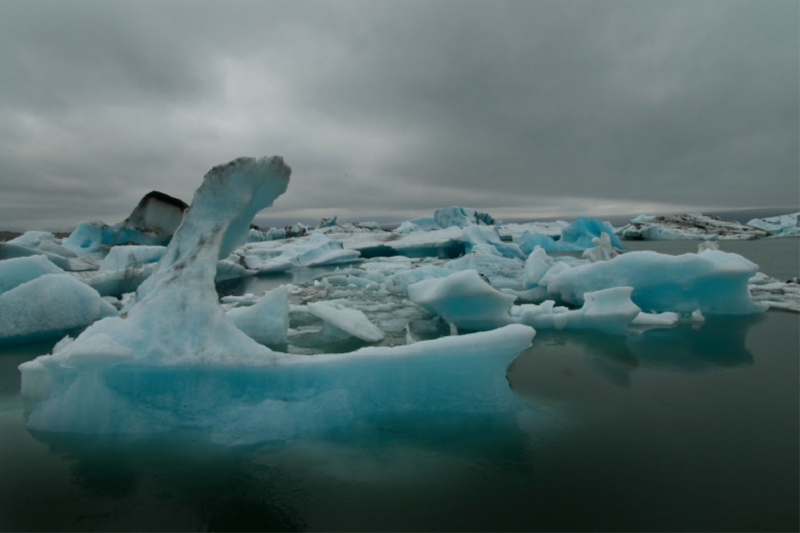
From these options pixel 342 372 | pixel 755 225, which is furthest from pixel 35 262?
pixel 755 225

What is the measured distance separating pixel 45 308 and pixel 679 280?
8.09 meters

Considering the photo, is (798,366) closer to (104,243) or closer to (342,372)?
(342,372)

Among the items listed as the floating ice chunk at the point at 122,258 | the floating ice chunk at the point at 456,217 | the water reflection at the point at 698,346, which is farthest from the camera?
the floating ice chunk at the point at 456,217

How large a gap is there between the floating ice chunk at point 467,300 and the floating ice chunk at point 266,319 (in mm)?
1719

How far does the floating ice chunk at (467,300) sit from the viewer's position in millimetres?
4477

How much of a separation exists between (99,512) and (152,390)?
2.26 ft

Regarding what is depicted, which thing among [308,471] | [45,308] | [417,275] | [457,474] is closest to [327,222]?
[417,275]

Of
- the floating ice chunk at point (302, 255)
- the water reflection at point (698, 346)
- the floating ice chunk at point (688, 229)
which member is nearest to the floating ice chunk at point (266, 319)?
the water reflection at point (698, 346)

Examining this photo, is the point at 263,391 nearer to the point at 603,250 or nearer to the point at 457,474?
the point at 457,474

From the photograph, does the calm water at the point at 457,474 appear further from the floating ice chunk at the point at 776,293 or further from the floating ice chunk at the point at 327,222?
the floating ice chunk at the point at 327,222

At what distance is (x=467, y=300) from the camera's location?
477cm

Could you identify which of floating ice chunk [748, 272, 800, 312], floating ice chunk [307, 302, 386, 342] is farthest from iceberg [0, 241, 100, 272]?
floating ice chunk [748, 272, 800, 312]

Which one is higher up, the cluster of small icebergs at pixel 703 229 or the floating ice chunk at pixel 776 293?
the cluster of small icebergs at pixel 703 229

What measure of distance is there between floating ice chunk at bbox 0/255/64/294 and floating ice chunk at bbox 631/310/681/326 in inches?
314
